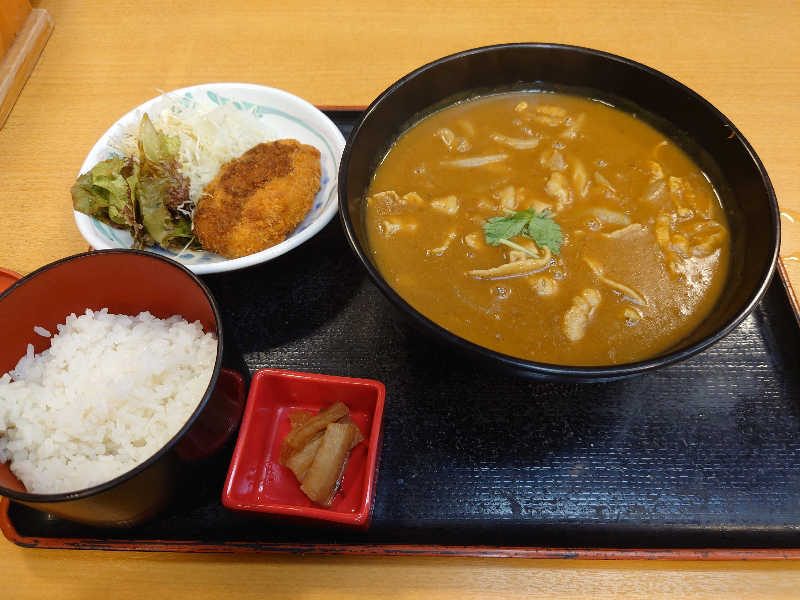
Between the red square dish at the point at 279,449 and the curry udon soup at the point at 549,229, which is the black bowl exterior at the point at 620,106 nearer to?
the curry udon soup at the point at 549,229

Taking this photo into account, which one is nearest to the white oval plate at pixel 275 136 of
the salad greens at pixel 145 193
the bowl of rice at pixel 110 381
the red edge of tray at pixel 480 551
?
the salad greens at pixel 145 193

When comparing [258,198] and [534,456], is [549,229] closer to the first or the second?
[534,456]

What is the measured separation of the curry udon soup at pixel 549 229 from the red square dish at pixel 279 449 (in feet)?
1.22

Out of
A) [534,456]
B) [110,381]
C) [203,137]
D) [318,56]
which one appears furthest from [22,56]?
[534,456]

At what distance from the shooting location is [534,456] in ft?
5.70

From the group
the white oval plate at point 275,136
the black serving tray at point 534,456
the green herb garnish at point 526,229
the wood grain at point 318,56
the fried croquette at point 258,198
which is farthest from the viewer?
the wood grain at point 318,56

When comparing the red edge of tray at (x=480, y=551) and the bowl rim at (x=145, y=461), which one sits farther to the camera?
the red edge of tray at (x=480, y=551)

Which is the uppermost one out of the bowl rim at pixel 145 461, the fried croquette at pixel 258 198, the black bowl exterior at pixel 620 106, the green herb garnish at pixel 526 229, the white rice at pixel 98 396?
the black bowl exterior at pixel 620 106

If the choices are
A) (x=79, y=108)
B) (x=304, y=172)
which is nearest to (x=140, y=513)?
(x=304, y=172)

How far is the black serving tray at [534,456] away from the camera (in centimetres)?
163

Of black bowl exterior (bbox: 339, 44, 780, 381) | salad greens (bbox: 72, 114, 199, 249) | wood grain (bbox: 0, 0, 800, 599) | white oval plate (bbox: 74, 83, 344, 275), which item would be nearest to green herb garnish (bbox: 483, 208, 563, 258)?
black bowl exterior (bbox: 339, 44, 780, 381)

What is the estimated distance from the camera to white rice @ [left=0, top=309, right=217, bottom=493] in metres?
1.58

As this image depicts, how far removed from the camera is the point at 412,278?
182cm

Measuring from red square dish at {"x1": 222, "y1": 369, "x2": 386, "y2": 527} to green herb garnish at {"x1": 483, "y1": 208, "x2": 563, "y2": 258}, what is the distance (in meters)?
0.65
